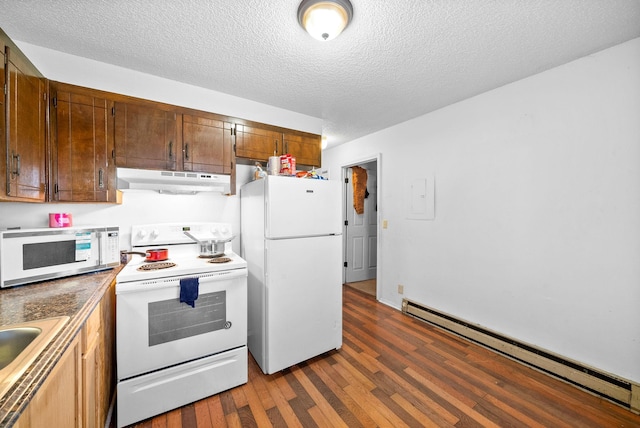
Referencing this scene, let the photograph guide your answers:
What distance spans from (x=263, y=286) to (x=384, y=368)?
48.0 inches

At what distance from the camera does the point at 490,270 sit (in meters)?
2.43

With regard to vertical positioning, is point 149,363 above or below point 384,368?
above

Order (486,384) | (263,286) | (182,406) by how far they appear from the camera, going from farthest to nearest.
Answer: (263,286) → (486,384) → (182,406)

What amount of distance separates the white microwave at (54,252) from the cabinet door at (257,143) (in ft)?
3.95

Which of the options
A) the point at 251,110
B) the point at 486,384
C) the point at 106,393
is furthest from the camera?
the point at 251,110

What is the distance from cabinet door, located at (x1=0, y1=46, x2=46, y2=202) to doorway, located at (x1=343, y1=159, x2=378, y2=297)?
347 centimetres

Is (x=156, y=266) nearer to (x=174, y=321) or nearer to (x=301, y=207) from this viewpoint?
(x=174, y=321)

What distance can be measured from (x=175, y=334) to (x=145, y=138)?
4.84 feet

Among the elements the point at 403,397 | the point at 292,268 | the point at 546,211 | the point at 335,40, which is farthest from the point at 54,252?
the point at 546,211

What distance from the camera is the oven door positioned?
1534 millimetres

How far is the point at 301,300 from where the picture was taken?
2.16 m

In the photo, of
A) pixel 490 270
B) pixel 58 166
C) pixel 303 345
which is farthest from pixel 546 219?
pixel 58 166

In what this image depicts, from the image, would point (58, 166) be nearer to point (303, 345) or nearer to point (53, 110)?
point (53, 110)

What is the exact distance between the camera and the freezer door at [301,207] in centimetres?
201
